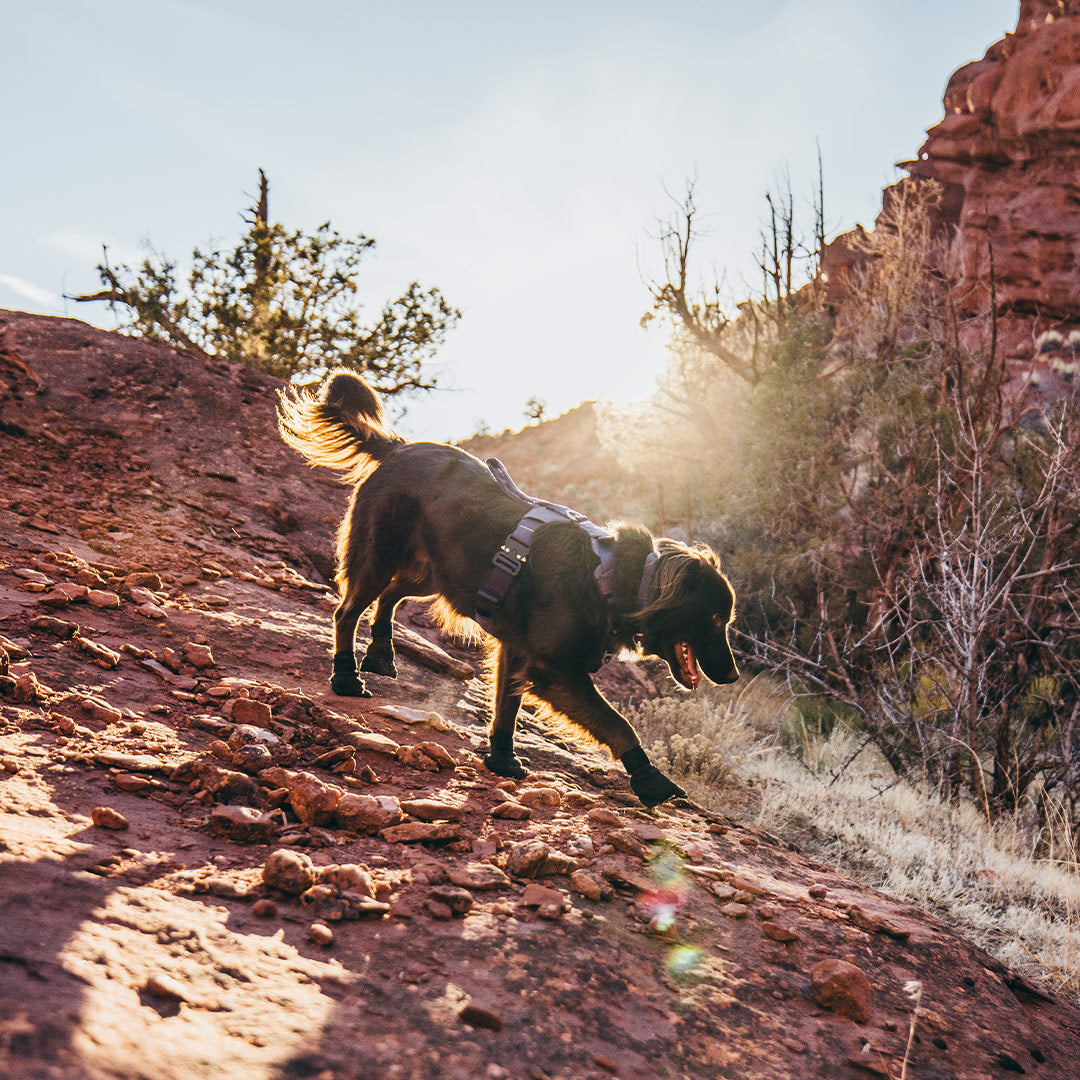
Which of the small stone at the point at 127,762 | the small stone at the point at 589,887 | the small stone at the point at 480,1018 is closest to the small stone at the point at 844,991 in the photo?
the small stone at the point at 589,887

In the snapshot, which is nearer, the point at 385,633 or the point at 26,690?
the point at 26,690

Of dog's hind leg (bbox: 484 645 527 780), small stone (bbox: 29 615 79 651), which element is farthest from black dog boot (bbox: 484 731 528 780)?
small stone (bbox: 29 615 79 651)

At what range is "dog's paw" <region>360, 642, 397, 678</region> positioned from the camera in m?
4.47

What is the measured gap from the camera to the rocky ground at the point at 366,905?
51.3 inches

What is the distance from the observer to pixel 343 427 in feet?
14.8

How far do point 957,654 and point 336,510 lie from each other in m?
5.97

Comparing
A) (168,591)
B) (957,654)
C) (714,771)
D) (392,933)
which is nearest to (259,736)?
(392,933)

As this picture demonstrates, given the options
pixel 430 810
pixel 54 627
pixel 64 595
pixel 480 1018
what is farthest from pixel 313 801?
pixel 64 595

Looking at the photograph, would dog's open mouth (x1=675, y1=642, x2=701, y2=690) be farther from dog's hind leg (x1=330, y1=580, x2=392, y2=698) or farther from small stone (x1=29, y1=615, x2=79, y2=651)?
small stone (x1=29, y1=615, x2=79, y2=651)

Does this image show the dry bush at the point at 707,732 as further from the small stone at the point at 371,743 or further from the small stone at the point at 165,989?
the small stone at the point at 165,989

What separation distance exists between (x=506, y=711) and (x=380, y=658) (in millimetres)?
1224

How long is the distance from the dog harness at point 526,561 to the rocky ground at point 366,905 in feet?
2.28

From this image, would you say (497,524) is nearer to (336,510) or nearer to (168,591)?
(168,591)

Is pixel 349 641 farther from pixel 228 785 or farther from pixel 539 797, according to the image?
pixel 228 785
